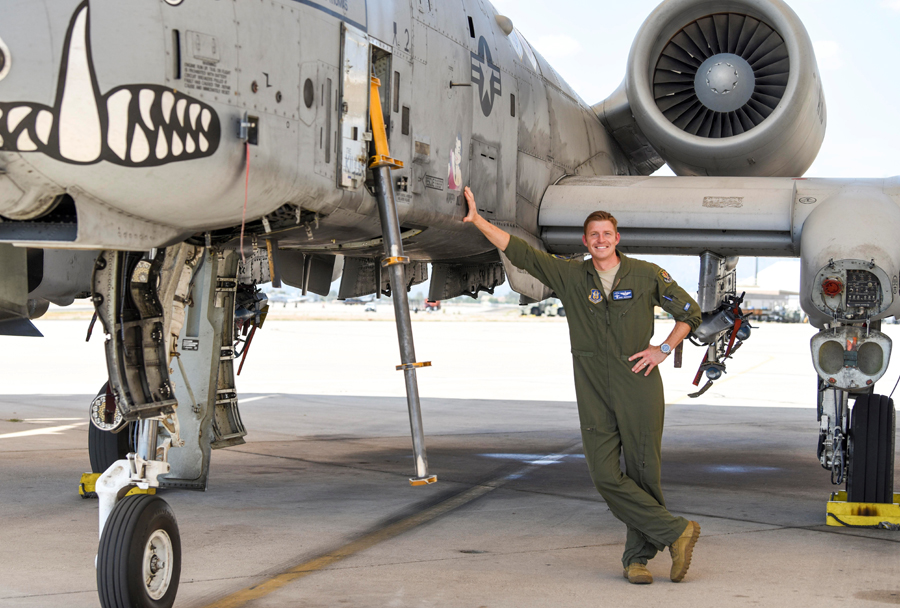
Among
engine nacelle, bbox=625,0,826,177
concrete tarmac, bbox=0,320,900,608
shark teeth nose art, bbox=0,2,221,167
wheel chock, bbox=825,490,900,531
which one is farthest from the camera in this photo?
engine nacelle, bbox=625,0,826,177

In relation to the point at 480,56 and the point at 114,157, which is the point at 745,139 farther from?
the point at 114,157

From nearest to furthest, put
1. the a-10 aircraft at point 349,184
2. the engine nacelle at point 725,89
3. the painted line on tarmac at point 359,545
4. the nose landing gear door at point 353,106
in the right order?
the a-10 aircraft at point 349,184 < the painted line on tarmac at point 359,545 < the nose landing gear door at point 353,106 < the engine nacelle at point 725,89

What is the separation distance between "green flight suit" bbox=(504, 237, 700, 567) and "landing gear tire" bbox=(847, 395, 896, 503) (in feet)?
6.67

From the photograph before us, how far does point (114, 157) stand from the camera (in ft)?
11.6

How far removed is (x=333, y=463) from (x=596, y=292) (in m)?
4.31

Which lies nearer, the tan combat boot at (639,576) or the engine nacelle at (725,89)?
the tan combat boot at (639,576)

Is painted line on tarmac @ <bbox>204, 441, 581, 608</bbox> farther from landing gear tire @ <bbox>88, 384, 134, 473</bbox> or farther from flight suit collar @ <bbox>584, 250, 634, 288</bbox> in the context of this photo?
landing gear tire @ <bbox>88, 384, 134, 473</bbox>

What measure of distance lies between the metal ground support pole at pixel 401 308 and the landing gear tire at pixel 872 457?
2898 mm

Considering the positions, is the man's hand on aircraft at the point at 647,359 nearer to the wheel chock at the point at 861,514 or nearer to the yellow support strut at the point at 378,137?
the yellow support strut at the point at 378,137

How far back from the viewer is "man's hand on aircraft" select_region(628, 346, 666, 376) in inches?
169

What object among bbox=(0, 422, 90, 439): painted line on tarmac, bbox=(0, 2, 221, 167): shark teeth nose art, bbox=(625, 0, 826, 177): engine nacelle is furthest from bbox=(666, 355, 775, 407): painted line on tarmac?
bbox=(0, 2, 221, 167): shark teeth nose art

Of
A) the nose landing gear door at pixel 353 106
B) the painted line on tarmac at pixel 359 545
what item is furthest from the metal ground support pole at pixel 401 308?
the painted line on tarmac at pixel 359 545

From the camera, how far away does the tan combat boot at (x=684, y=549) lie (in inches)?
171

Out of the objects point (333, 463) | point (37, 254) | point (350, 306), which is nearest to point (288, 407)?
point (333, 463)
